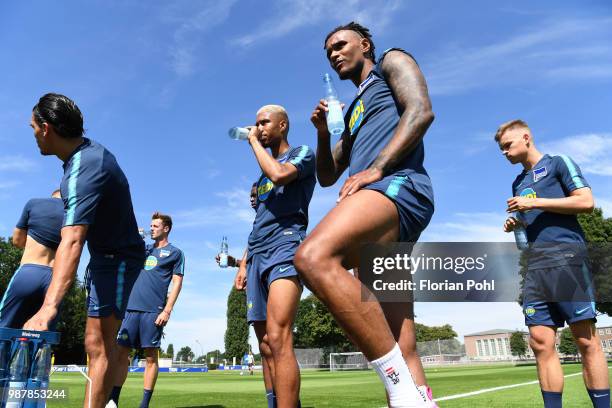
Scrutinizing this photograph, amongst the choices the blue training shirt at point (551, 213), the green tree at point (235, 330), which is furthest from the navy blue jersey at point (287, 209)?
the green tree at point (235, 330)

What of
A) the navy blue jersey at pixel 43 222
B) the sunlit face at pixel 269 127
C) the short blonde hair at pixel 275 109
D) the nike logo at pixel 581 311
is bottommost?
the nike logo at pixel 581 311

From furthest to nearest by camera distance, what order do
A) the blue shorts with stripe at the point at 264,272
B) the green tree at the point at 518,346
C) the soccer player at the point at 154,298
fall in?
the green tree at the point at 518,346
the soccer player at the point at 154,298
the blue shorts with stripe at the point at 264,272

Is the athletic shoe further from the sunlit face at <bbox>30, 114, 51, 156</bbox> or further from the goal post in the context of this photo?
the goal post

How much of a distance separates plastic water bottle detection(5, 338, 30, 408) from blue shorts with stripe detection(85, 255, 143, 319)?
0.57 meters

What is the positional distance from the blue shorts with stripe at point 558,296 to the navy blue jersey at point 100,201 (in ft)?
11.0

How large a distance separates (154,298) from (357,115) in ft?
18.8

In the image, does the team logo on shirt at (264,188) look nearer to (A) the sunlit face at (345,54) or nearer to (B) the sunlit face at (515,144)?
(A) the sunlit face at (345,54)

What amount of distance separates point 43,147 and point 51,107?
328 mm

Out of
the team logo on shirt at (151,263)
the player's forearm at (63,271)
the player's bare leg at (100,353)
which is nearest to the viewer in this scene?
the player's forearm at (63,271)

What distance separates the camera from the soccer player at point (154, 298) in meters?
7.32

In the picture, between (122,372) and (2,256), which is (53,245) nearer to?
(122,372)

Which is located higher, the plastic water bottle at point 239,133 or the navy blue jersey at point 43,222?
the plastic water bottle at point 239,133

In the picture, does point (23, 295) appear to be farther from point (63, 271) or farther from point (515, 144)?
point (515, 144)

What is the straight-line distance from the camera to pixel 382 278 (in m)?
2.56
